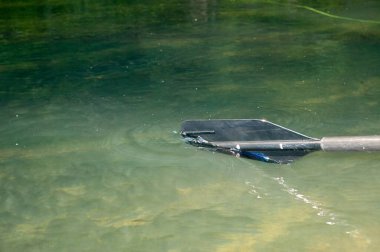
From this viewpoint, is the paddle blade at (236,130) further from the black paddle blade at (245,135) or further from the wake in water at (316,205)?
the wake in water at (316,205)

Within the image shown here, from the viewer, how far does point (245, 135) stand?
3779 millimetres

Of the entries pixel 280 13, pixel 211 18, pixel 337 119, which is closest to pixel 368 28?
pixel 280 13

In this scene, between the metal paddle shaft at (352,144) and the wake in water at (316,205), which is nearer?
the wake in water at (316,205)

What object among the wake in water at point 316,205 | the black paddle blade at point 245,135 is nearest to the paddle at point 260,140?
the black paddle blade at point 245,135

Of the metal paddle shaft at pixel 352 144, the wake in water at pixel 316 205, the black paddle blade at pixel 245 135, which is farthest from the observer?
the black paddle blade at pixel 245 135

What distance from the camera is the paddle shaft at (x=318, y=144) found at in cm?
339

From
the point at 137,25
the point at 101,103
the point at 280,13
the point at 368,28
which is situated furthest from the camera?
the point at 280,13

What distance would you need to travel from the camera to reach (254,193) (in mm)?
3359

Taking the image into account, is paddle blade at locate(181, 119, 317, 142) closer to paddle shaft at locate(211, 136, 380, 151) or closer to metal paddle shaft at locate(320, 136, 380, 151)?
paddle shaft at locate(211, 136, 380, 151)

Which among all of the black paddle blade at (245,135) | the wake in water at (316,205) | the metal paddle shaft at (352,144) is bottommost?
the wake in water at (316,205)

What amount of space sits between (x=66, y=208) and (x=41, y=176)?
45 centimetres

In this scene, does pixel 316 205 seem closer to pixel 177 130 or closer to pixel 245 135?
pixel 245 135

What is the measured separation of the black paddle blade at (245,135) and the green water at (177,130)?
7 cm

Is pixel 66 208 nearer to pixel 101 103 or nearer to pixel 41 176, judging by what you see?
pixel 41 176
